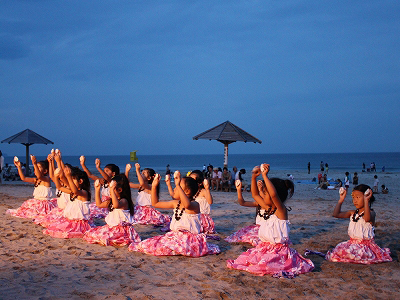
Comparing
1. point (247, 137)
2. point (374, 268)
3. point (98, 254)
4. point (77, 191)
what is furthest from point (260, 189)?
point (247, 137)

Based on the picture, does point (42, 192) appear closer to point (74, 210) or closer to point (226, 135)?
point (74, 210)

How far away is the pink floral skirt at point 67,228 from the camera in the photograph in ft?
24.0

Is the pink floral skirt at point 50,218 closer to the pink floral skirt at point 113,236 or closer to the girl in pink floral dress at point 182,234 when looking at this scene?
the pink floral skirt at point 113,236

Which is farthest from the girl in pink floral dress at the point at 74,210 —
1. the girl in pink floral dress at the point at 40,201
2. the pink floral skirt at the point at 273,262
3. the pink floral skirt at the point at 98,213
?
the pink floral skirt at the point at 273,262

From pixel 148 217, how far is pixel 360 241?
16.2ft

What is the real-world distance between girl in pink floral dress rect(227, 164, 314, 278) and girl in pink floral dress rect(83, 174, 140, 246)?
2.14 m

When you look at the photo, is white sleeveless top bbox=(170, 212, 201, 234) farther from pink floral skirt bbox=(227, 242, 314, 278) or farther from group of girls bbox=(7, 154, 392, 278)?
pink floral skirt bbox=(227, 242, 314, 278)

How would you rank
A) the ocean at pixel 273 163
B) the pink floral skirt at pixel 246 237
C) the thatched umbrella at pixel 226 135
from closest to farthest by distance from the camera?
the pink floral skirt at pixel 246 237, the thatched umbrella at pixel 226 135, the ocean at pixel 273 163

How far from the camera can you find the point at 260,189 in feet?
19.4

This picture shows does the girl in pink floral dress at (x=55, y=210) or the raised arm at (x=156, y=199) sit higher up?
the raised arm at (x=156, y=199)

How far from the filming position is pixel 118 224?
6980mm

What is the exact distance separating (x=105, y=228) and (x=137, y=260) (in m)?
1.39

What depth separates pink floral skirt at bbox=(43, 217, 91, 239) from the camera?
7.32 m

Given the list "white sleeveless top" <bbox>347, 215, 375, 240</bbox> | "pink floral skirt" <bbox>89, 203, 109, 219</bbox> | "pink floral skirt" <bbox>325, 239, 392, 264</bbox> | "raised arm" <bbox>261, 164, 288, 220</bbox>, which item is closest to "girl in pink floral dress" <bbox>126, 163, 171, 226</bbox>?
"pink floral skirt" <bbox>89, 203, 109, 219</bbox>
